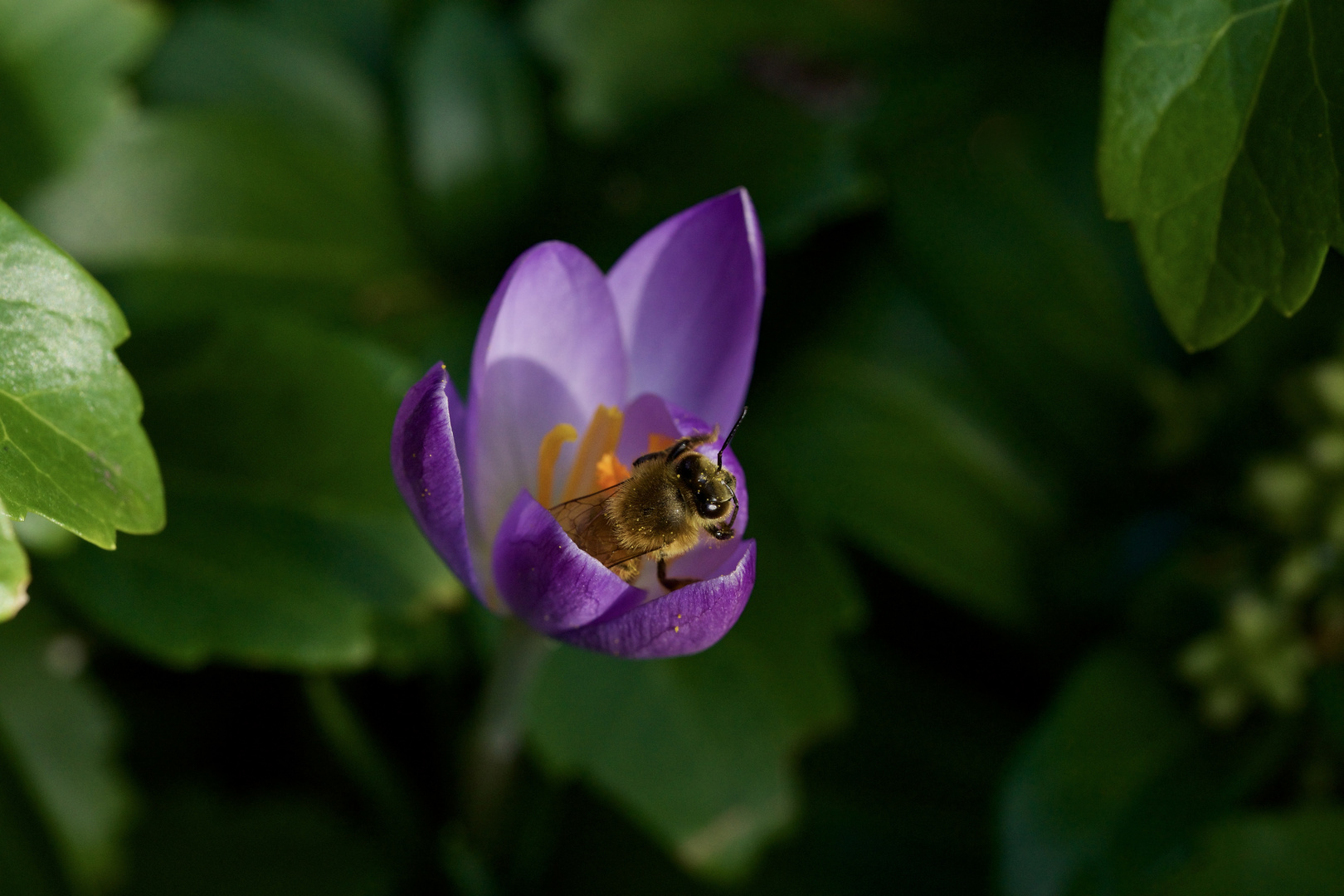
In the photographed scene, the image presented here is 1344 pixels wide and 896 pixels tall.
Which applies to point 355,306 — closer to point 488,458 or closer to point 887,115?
point 488,458

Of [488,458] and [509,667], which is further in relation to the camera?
[509,667]

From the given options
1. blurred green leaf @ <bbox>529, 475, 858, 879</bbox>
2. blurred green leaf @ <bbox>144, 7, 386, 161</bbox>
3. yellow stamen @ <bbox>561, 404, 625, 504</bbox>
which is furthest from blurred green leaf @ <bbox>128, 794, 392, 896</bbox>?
blurred green leaf @ <bbox>144, 7, 386, 161</bbox>

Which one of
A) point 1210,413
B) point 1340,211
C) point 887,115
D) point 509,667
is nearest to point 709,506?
point 509,667

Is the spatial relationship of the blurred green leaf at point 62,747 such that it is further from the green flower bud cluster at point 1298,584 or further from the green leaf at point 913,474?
the green flower bud cluster at point 1298,584

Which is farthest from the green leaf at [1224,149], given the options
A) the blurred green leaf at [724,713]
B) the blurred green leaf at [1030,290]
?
the blurred green leaf at [1030,290]

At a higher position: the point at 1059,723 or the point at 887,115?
the point at 887,115
